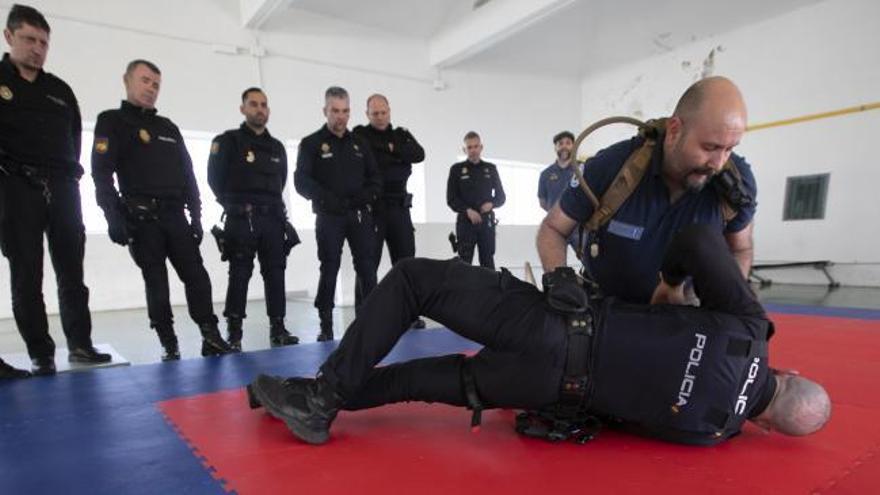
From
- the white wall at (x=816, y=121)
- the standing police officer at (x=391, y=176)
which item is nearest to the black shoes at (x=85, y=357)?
the standing police officer at (x=391, y=176)

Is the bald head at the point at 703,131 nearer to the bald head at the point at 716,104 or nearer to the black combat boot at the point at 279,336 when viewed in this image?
the bald head at the point at 716,104

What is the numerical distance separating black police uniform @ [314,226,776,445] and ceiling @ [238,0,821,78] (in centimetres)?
685

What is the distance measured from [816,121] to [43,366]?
9.40 metres

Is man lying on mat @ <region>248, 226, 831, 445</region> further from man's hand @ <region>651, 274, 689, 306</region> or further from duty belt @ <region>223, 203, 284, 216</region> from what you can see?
duty belt @ <region>223, 203, 284, 216</region>

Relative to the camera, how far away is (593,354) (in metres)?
1.54

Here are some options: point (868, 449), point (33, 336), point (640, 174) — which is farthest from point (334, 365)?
point (33, 336)

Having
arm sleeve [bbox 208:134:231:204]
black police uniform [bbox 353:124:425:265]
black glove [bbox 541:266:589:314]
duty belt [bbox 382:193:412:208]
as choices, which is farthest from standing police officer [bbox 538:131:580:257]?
black glove [bbox 541:266:589:314]

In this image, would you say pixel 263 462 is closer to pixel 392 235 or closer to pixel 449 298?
pixel 449 298

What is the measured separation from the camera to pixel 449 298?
1656 mm

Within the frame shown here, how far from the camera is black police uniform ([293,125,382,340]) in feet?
13.1

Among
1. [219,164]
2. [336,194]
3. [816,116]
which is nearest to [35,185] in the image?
[219,164]

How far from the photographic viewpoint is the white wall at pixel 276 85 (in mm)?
6773

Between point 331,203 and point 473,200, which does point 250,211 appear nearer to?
point 331,203

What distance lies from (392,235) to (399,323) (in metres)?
2.79
